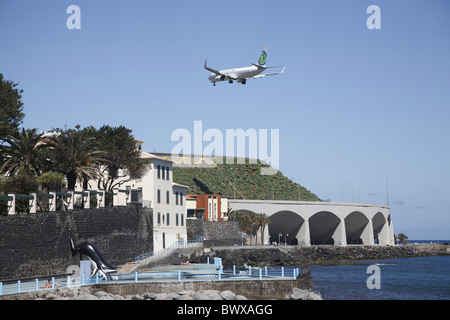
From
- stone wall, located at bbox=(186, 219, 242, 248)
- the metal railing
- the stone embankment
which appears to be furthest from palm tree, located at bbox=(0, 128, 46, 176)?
stone wall, located at bbox=(186, 219, 242, 248)

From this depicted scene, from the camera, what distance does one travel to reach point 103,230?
50.8 meters

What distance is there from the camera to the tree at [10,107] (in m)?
50.4

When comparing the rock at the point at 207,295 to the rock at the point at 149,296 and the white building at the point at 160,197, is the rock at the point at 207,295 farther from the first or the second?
the white building at the point at 160,197

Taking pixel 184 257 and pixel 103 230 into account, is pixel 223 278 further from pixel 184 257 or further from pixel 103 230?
pixel 184 257

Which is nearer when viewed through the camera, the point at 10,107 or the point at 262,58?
the point at 10,107

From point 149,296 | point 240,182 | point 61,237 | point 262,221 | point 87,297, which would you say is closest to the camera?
point 87,297

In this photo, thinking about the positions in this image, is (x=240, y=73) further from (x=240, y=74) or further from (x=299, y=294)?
(x=299, y=294)

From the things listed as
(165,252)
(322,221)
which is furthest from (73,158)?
(322,221)

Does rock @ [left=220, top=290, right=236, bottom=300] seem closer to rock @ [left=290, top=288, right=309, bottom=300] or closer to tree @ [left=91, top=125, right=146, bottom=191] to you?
rock @ [left=290, top=288, right=309, bottom=300]

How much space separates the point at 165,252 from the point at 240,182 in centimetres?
10044

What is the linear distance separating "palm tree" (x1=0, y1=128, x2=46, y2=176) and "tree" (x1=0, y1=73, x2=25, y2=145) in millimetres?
691

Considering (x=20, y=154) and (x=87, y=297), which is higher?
(x=20, y=154)

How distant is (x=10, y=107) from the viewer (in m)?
52.1

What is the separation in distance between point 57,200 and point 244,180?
11572 centimetres
